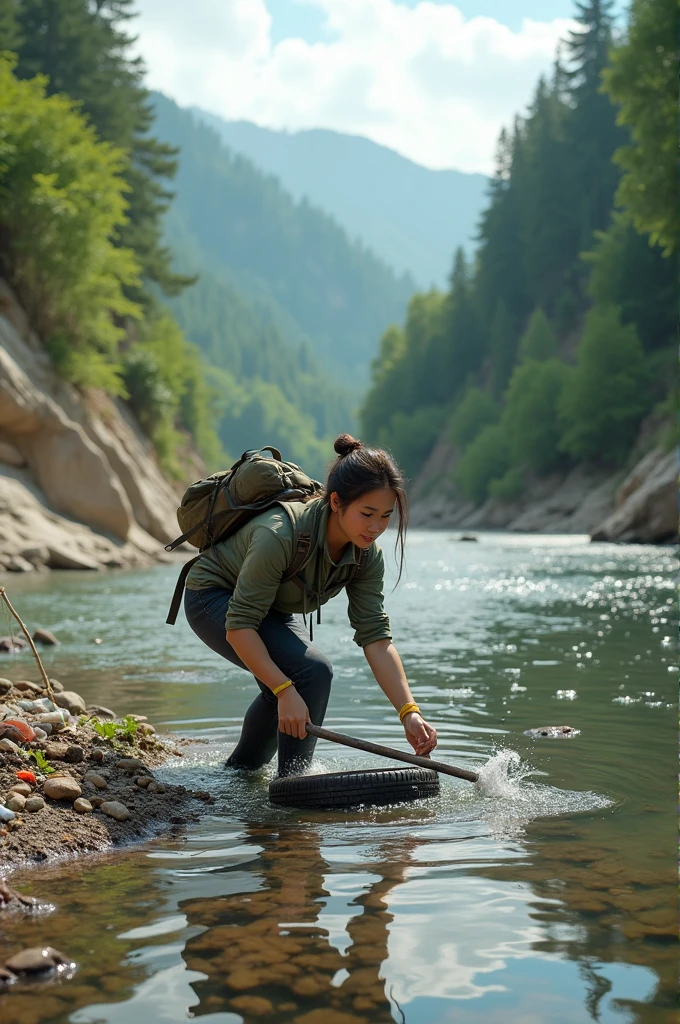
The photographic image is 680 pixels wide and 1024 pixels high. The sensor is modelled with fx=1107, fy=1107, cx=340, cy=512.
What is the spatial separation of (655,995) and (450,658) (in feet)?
26.9

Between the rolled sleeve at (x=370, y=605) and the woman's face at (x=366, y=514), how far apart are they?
423mm

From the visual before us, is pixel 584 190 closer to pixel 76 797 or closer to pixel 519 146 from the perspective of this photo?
pixel 519 146

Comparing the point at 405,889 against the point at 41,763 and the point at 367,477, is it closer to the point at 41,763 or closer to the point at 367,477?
the point at 367,477

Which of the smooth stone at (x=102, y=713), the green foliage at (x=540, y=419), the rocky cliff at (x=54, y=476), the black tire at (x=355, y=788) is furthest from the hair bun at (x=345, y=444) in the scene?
the green foliage at (x=540, y=419)

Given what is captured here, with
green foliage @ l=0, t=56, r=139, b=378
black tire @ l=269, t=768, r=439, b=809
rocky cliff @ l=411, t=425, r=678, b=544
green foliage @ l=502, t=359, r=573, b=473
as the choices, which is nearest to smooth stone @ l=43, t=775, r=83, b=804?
black tire @ l=269, t=768, r=439, b=809

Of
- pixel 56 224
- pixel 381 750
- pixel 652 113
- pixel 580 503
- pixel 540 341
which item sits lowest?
pixel 381 750

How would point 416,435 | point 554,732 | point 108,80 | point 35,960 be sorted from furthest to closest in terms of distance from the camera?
1. point 416,435
2. point 108,80
3. point 554,732
4. point 35,960

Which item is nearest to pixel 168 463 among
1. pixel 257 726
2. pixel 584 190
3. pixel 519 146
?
pixel 257 726

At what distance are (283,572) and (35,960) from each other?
232 cm

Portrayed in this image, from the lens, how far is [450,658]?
11.2 metres

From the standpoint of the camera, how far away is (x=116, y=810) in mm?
4812

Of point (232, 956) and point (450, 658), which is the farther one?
point (450, 658)

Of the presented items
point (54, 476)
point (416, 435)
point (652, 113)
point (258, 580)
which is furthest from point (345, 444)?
point (416, 435)

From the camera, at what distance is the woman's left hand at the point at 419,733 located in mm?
5043
